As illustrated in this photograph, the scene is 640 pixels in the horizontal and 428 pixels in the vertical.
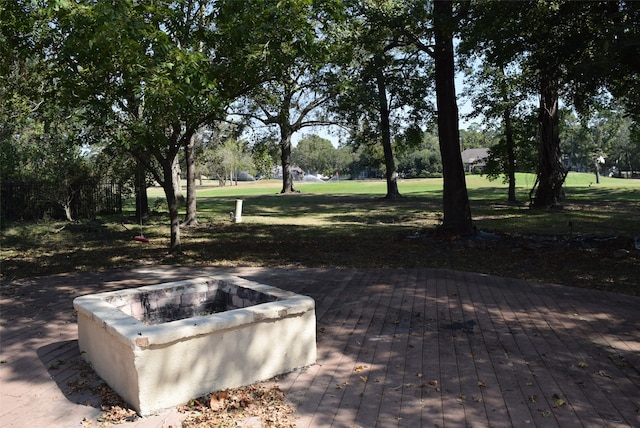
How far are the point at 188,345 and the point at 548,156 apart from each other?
2007 cm

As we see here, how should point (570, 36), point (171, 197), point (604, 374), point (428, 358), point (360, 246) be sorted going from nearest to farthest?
point (604, 374), point (428, 358), point (171, 197), point (570, 36), point (360, 246)

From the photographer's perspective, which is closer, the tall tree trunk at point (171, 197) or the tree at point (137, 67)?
the tree at point (137, 67)

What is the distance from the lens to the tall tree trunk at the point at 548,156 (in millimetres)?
20797

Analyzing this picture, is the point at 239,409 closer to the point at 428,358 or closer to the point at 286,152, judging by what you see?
the point at 428,358

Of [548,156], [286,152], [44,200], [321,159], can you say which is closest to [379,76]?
[548,156]

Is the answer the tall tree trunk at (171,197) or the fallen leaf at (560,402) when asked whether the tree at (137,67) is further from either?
the fallen leaf at (560,402)

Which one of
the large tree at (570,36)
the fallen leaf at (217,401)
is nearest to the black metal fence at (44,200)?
the large tree at (570,36)

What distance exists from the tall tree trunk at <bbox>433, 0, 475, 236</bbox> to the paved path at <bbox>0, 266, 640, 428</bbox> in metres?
5.06

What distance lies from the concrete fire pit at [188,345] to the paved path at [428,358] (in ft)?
0.65

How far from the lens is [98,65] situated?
7887 millimetres

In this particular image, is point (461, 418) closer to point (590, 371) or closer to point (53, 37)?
point (590, 371)

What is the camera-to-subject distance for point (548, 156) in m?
20.9

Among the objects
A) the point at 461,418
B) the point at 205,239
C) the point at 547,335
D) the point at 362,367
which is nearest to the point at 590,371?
the point at 547,335

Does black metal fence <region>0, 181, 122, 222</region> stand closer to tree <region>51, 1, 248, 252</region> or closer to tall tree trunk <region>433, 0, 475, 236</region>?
tree <region>51, 1, 248, 252</region>
